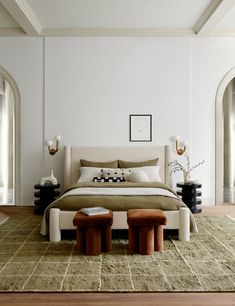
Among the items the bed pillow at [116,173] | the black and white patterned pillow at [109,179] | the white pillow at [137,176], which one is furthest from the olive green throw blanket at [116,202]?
the bed pillow at [116,173]

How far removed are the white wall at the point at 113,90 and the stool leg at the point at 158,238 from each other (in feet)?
9.02

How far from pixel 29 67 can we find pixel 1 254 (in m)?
3.58

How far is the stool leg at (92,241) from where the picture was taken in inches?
139

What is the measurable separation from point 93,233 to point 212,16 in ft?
11.5

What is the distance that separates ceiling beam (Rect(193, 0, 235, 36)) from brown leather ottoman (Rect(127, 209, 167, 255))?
2.87 metres

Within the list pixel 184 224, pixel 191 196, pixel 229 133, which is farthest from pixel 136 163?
pixel 229 133

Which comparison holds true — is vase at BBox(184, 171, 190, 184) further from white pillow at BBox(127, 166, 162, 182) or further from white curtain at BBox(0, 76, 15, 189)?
white curtain at BBox(0, 76, 15, 189)

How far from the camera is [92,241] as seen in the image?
3527mm

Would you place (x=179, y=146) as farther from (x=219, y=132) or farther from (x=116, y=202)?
(x=116, y=202)

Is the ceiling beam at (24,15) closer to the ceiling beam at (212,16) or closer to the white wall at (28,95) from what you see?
the white wall at (28,95)

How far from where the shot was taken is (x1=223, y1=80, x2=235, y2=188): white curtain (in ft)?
26.5

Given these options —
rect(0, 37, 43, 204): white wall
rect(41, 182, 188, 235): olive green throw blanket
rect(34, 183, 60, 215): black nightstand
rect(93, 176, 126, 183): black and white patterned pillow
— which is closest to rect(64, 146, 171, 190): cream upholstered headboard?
rect(34, 183, 60, 215): black nightstand

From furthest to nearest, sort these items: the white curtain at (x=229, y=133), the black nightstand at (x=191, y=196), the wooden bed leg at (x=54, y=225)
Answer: the white curtain at (x=229, y=133) → the black nightstand at (x=191, y=196) → the wooden bed leg at (x=54, y=225)

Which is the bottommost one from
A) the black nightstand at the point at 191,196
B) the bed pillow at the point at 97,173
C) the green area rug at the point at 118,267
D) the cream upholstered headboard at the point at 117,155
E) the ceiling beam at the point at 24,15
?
the green area rug at the point at 118,267
